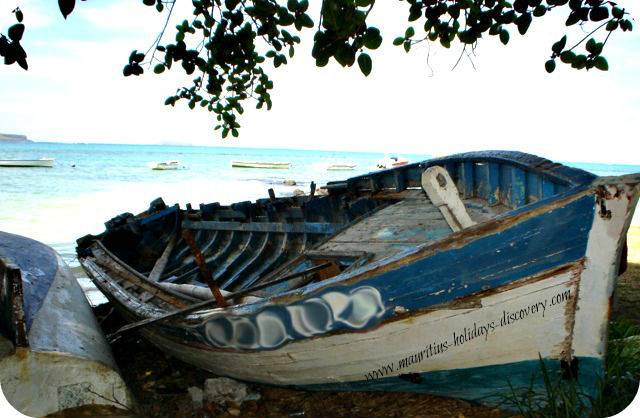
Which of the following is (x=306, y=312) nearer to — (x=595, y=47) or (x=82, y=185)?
(x=595, y=47)

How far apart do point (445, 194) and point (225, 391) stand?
216 centimetres

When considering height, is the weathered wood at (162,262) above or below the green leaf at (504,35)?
below

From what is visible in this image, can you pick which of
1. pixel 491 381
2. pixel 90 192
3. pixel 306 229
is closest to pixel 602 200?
pixel 491 381

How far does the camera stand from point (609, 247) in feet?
8.07

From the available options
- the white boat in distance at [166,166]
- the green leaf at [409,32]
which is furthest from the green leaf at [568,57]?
the white boat in distance at [166,166]

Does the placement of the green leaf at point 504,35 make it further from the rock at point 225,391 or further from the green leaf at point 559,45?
the rock at point 225,391

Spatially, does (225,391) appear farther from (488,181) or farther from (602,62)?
(602,62)

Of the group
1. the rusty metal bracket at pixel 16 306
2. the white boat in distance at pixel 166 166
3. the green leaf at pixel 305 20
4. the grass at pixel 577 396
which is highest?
the green leaf at pixel 305 20

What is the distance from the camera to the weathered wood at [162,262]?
6.35 m

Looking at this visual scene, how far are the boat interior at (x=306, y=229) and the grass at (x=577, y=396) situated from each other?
992 mm

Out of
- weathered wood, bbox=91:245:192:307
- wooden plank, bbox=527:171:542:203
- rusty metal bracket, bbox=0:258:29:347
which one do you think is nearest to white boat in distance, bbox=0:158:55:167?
weathered wood, bbox=91:245:192:307

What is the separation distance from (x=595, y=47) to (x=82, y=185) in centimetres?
2792

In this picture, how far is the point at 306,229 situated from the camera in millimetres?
5586

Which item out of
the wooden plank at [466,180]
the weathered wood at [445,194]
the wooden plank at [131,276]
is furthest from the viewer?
the wooden plank at [466,180]
